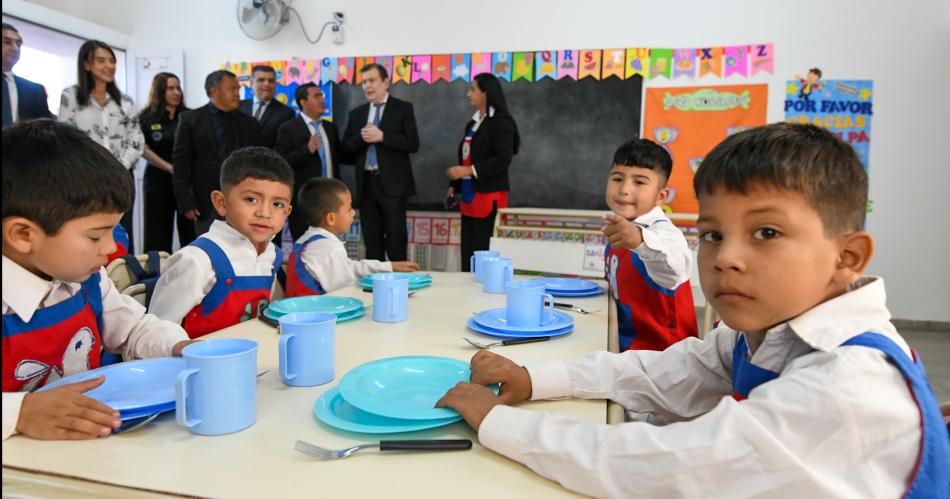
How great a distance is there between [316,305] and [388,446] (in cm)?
84

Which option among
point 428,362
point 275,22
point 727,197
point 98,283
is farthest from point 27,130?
point 275,22

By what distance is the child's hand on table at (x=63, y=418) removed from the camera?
71 centimetres

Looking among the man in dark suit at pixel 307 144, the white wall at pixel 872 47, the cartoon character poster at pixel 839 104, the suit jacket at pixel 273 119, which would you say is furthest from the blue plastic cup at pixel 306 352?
the cartoon character poster at pixel 839 104

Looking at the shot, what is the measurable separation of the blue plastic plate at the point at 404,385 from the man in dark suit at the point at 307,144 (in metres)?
3.23

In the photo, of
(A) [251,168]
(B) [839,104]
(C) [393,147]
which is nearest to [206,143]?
(C) [393,147]

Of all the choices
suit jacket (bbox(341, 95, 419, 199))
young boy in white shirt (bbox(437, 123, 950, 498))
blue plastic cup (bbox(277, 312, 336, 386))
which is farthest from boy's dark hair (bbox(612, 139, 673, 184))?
suit jacket (bbox(341, 95, 419, 199))

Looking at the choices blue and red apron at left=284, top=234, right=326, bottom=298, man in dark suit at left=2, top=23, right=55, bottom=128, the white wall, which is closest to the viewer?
blue and red apron at left=284, top=234, right=326, bottom=298

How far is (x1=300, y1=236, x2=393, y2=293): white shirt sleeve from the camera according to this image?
82.1 inches

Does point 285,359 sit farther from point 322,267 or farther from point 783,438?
point 322,267

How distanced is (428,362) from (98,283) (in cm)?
71

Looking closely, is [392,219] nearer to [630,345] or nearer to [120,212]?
[630,345]

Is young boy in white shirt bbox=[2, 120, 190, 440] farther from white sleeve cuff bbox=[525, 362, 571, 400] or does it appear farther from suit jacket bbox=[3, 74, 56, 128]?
suit jacket bbox=[3, 74, 56, 128]

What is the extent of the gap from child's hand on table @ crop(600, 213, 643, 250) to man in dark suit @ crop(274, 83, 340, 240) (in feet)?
9.50

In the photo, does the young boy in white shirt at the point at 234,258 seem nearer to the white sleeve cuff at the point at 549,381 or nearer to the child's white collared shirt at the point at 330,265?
the child's white collared shirt at the point at 330,265
